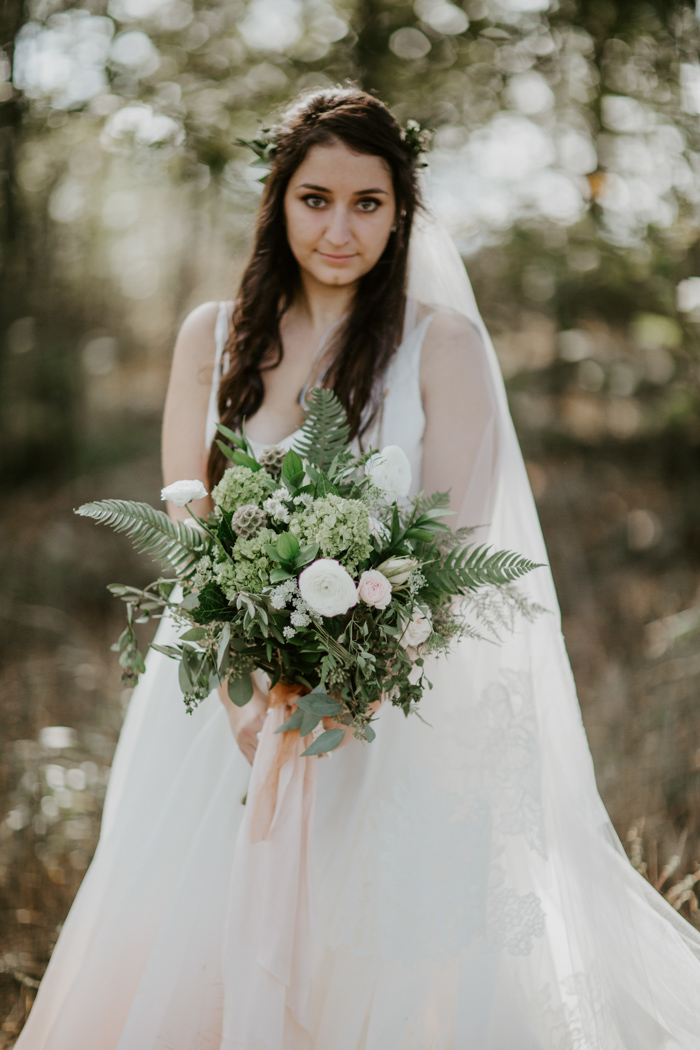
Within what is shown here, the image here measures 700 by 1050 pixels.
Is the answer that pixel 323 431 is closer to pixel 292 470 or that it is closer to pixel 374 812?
pixel 292 470

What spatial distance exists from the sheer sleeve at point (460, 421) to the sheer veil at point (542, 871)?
24mm

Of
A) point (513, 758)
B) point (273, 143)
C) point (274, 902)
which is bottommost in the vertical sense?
point (274, 902)

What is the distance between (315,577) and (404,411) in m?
0.83

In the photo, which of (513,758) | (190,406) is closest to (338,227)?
(190,406)

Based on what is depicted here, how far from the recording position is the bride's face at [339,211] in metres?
2.04

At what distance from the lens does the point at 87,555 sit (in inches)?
265

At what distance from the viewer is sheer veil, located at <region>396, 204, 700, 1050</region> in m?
1.79

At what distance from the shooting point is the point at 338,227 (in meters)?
2.05

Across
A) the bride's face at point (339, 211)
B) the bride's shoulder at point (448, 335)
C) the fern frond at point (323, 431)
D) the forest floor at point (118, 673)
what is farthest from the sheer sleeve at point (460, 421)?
the forest floor at point (118, 673)

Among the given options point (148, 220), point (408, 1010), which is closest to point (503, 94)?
point (148, 220)

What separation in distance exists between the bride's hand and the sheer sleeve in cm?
65

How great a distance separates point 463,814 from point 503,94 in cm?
595

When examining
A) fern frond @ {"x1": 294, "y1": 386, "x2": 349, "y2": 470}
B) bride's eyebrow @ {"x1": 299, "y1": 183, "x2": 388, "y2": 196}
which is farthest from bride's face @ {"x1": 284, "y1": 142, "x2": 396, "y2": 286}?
fern frond @ {"x1": 294, "y1": 386, "x2": 349, "y2": 470}

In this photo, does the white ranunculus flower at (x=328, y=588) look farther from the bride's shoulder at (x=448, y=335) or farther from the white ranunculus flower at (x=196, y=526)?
the bride's shoulder at (x=448, y=335)
